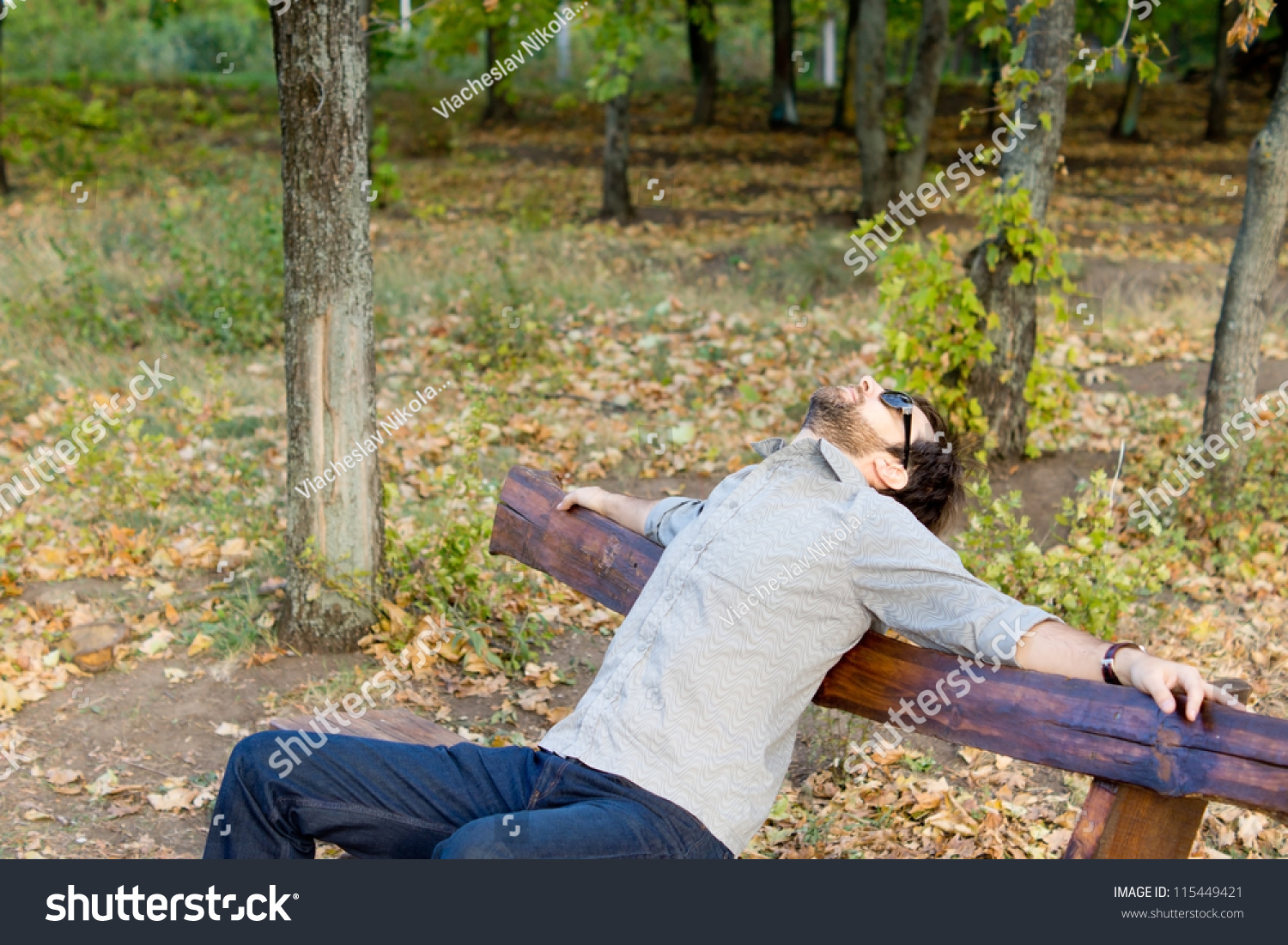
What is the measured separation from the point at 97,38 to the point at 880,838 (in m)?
28.8

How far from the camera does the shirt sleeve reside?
2.40 meters

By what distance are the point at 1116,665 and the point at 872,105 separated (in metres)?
10.7

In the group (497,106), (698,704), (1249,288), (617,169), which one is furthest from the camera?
(497,106)

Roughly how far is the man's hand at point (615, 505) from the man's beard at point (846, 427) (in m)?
0.66

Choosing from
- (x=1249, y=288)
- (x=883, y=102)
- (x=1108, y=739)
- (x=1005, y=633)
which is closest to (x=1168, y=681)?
(x=1108, y=739)

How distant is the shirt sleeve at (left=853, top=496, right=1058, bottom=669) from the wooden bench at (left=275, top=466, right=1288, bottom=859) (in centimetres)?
10

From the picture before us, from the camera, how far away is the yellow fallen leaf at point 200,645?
4877mm

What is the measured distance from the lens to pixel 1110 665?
2.34 m

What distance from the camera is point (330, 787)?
8.64ft

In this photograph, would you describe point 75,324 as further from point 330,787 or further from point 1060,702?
point 1060,702

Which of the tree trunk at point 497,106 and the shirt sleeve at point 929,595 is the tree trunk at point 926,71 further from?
the tree trunk at point 497,106

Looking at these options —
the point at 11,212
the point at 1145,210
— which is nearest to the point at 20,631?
the point at 11,212

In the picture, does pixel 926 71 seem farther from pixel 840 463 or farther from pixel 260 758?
pixel 260 758

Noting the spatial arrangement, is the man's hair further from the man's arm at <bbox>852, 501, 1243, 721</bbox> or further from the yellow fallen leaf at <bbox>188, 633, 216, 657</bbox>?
the yellow fallen leaf at <bbox>188, 633, 216, 657</bbox>
